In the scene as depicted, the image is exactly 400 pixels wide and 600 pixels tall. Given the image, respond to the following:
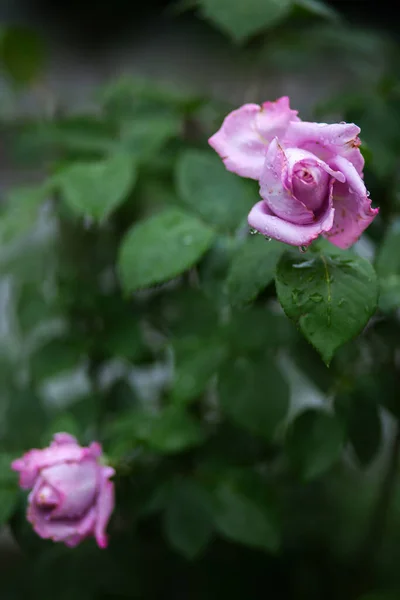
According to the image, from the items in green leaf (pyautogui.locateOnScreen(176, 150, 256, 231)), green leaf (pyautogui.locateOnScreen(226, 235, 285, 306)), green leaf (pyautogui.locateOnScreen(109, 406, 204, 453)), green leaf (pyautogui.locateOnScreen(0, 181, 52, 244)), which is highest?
green leaf (pyautogui.locateOnScreen(226, 235, 285, 306))

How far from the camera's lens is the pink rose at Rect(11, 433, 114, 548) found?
562 mm

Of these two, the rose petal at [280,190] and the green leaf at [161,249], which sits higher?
the rose petal at [280,190]

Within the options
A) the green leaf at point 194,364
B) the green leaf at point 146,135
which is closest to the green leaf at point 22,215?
the green leaf at point 146,135

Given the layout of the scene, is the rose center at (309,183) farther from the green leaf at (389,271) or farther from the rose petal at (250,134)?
the green leaf at (389,271)

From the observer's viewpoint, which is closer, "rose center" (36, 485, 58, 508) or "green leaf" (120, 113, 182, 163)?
"rose center" (36, 485, 58, 508)

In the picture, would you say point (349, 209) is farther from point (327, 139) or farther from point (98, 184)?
point (98, 184)

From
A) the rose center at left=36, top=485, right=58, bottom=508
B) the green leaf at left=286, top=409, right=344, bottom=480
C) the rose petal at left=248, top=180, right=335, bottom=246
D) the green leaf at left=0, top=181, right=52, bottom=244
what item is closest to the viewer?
the rose petal at left=248, top=180, right=335, bottom=246

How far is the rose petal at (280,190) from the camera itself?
0.46m

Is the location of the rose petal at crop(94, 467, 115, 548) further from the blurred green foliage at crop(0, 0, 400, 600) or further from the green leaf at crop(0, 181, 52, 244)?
the green leaf at crop(0, 181, 52, 244)

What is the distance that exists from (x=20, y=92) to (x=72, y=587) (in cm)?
75

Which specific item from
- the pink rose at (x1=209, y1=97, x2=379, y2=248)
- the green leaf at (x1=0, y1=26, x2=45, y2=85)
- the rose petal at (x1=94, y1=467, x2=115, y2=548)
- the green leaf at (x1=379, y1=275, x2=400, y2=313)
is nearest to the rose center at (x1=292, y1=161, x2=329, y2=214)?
the pink rose at (x1=209, y1=97, x2=379, y2=248)

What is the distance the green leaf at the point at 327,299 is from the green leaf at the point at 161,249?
128 millimetres

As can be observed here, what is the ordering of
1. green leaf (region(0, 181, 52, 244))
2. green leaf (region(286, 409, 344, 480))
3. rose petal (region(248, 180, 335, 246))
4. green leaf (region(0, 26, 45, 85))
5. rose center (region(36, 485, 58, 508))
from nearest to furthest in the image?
rose petal (region(248, 180, 335, 246)) < rose center (region(36, 485, 58, 508)) < green leaf (region(286, 409, 344, 480)) < green leaf (region(0, 181, 52, 244)) < green leaf (region(0, 26, 45, 85))

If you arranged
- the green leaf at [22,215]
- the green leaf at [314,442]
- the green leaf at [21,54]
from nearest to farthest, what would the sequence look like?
the green leaf at [314,442] < the green leaf at [22,215] < the green leaf at [21,54]
